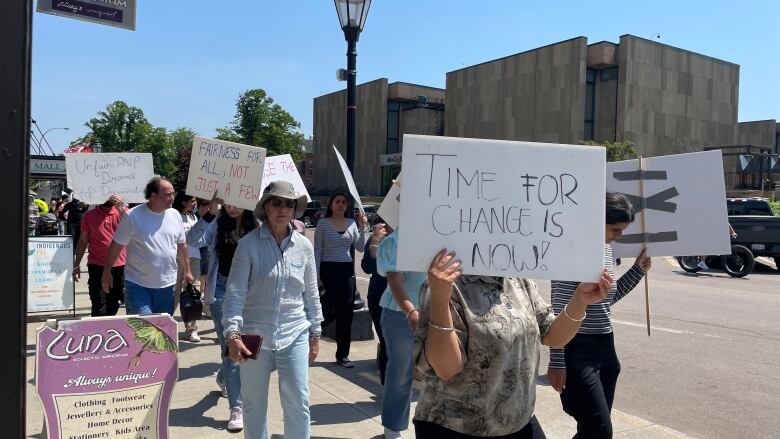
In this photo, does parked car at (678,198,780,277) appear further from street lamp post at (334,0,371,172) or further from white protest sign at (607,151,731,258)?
white protest sign at (607,151,731,258)

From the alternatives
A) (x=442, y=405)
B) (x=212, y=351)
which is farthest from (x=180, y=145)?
(x=442, y=405)

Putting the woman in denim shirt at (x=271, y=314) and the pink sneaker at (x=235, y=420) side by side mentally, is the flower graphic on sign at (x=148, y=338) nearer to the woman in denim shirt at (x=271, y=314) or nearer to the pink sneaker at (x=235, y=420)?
the woman in denim shirt at (x=271, y=314)

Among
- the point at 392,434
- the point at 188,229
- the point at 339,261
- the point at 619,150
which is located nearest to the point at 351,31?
the point at 339,261

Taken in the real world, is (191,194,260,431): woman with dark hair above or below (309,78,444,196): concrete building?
below

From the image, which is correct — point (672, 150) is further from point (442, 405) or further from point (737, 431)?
point (442, 405)

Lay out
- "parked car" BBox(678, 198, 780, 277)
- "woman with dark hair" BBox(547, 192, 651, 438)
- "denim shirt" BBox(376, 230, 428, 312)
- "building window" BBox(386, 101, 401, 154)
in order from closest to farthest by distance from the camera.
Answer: "woman with dark hair" BBox(547, 192, 651, 438) < "denim shirt" BBox(376, 230, 428, 312) < "parked car" BBox(678, 198, 780, 277) < "building window" BBox(386, 101, 401, 154)

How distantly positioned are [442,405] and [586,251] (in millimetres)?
809

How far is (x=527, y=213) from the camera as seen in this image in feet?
7.86

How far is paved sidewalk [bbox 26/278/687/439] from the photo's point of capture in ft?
15.5

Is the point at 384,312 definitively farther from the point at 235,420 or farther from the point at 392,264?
the point at 235,420

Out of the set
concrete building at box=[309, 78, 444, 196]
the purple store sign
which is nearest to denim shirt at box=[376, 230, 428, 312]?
the purple store sign

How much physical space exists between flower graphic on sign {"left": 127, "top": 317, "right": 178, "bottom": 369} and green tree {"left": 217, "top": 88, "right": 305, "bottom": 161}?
153 feet

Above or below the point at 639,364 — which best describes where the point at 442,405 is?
above

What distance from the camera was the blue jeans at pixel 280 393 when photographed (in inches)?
146
